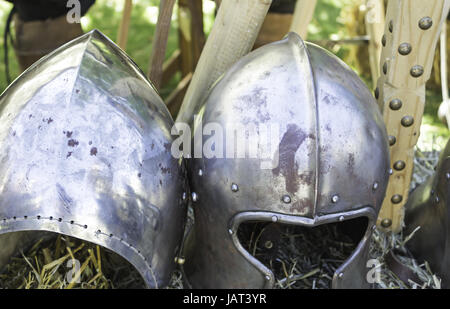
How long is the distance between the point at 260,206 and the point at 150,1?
291cm

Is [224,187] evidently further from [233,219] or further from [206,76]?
[206,76]

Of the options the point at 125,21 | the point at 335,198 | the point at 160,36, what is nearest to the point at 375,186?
the point at 335,198

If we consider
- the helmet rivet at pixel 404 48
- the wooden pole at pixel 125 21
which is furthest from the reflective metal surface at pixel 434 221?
the wooden pole at pixel 125 21

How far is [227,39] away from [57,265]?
2.30 ft

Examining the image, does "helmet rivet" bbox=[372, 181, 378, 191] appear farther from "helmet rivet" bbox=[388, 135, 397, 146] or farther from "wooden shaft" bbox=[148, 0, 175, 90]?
"wooden shaft" bbox=[148, 0, 175, 90]

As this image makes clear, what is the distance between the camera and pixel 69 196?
3.62ft

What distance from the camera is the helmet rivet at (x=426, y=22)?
1319 mm

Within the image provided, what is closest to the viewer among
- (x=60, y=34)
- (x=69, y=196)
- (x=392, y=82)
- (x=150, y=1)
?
(x=69, y=196)

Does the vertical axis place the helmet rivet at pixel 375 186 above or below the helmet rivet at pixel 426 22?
below

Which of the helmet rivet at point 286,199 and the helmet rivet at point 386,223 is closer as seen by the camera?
the helmet rivet at point 286,199

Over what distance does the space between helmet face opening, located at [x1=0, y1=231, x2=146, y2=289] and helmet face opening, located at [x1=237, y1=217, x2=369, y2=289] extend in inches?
12.8

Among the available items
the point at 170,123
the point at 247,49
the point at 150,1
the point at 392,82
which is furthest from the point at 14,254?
the point at 150,1

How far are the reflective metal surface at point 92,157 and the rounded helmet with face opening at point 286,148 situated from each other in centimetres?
12

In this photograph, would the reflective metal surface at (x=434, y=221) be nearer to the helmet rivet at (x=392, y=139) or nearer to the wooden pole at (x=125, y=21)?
the helmet rivet at (x=392, y=139)
